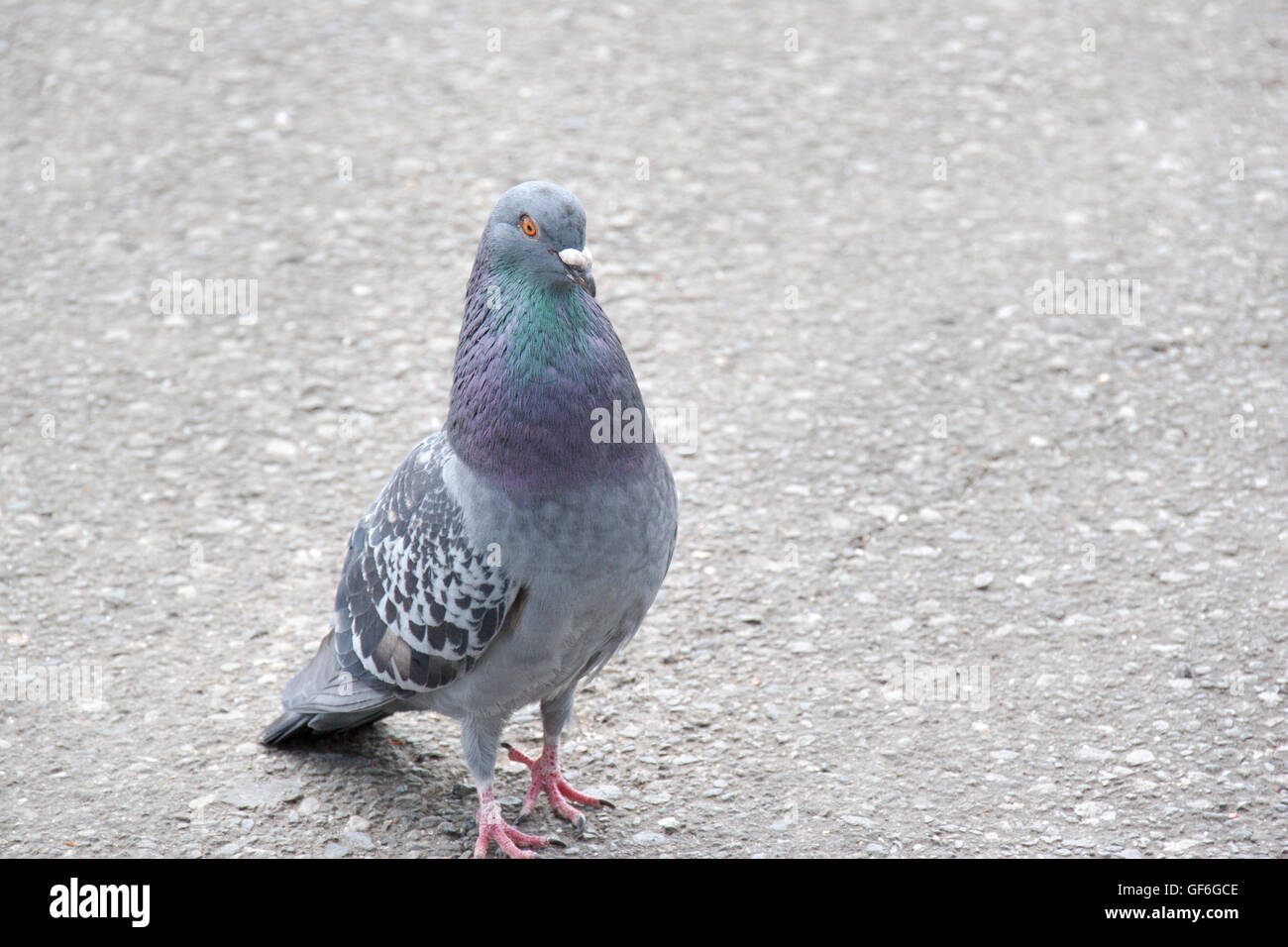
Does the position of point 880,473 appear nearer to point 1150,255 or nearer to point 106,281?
point 1150,255

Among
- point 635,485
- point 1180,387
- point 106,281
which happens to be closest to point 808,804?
point 635,485

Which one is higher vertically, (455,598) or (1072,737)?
(455,598)

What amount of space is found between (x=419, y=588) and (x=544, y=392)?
2.28 feet

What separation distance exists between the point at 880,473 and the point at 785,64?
391cm

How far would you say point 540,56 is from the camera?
8664mm

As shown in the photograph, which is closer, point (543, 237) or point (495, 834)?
point (543, 237)

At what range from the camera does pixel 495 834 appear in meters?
4.02
